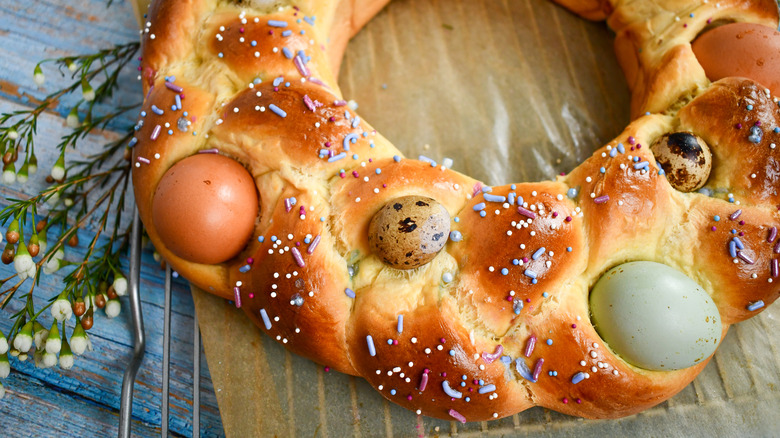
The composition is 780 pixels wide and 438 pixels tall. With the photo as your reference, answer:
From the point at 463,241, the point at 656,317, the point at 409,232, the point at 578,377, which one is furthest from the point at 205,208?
the point at 656,317

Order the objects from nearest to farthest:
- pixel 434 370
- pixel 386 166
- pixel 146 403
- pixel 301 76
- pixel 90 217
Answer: pixel 434 370 < pixel 386 166 < pixel 301 76 < pixel 146 403 < pixel 90 217

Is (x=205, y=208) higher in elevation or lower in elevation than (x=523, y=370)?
higher

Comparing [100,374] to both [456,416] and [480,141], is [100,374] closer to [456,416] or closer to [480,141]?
[456,416]

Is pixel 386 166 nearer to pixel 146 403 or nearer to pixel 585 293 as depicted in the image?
pixel 585 293

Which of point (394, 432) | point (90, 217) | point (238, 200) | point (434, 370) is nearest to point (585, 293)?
point (434, 370)

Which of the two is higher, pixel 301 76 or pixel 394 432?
pixel 301 76

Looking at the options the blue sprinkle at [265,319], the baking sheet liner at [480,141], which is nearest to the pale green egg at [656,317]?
the baking sheet liner at [480,141]
